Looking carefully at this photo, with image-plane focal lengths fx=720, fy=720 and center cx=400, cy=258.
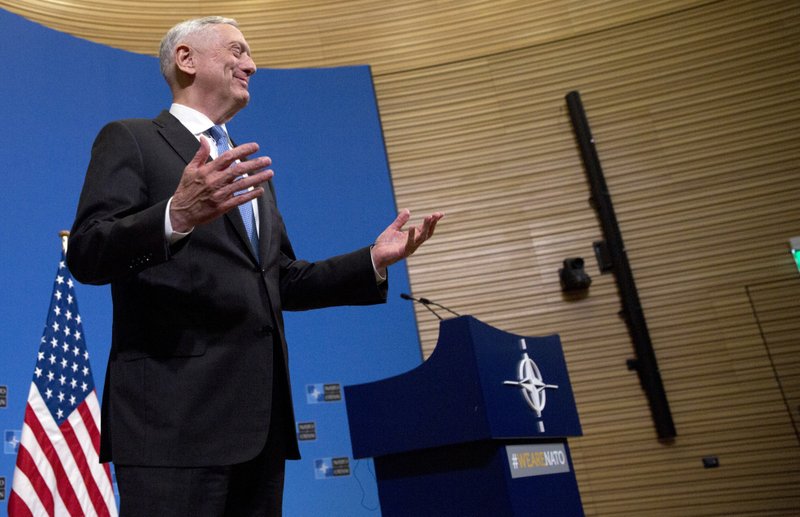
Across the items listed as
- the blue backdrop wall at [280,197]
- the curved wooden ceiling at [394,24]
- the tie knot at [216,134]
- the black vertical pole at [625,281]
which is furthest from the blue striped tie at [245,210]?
the curved wooden ceiling at [394,24]

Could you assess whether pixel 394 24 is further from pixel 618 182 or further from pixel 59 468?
pixel 59 468

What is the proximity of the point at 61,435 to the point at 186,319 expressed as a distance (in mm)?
2582

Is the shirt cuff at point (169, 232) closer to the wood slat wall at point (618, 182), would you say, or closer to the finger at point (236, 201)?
the finger at point (236, 201)

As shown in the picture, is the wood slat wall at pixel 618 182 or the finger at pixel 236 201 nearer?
the finger at pixel 236 201

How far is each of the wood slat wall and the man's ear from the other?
424 cm

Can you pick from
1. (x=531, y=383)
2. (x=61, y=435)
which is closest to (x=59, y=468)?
(x=61, y=435)

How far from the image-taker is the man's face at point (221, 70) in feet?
5.16

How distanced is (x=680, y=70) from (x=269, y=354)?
5674mm

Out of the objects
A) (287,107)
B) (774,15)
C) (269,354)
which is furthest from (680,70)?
(269,354)

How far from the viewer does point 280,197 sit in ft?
18.2

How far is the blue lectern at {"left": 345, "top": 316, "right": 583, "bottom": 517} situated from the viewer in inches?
100

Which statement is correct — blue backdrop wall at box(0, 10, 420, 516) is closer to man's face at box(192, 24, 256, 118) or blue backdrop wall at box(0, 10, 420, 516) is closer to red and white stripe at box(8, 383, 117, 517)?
red and white stripe at box(8, 383, 117, 517)

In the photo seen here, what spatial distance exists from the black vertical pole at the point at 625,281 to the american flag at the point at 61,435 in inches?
150

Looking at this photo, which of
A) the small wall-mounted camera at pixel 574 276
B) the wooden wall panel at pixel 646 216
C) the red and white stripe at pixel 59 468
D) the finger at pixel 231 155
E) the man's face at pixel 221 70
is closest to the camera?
the finger at pixel 231 155
